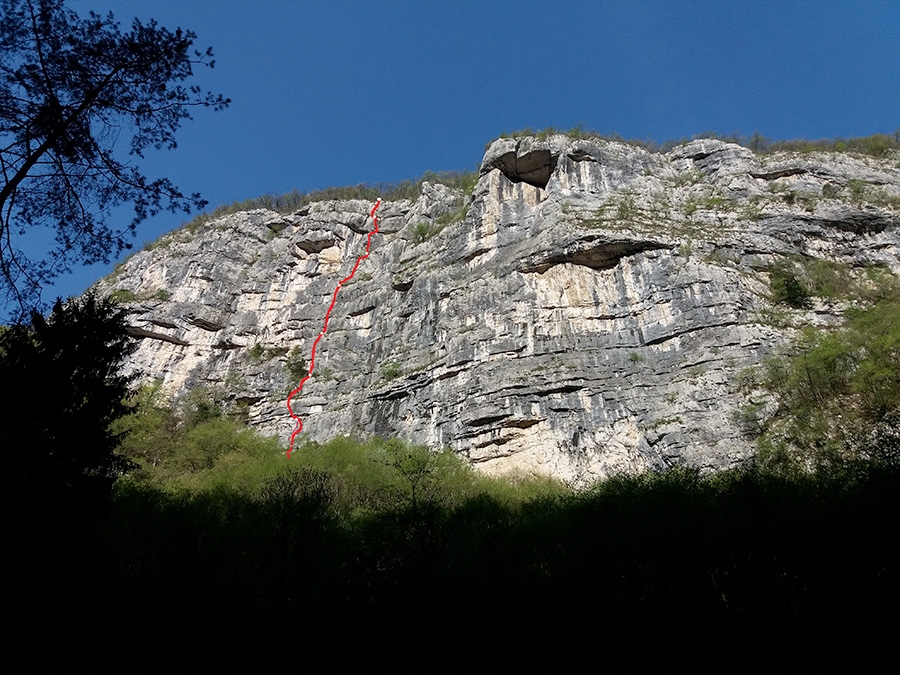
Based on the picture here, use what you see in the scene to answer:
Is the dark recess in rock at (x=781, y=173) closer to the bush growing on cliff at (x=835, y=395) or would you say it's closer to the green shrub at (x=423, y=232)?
the bush growing on cliff at (x=835, y=395)

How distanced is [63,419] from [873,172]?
3991 centimetres

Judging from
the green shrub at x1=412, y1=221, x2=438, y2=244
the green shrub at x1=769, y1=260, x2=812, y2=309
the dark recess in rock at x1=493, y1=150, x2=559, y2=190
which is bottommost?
the green shrub at x1=769, y1=260, x2=812, y2=309

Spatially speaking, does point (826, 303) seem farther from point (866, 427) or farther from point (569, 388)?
point (569, 388)

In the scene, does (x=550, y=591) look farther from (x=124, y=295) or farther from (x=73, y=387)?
(x=124, y=295)

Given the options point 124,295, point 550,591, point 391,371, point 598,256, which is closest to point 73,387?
point 550,591

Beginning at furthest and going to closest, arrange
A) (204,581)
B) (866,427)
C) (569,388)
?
(569,388), (866,427), (204,581)

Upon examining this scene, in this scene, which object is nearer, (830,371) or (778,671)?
(778,671)

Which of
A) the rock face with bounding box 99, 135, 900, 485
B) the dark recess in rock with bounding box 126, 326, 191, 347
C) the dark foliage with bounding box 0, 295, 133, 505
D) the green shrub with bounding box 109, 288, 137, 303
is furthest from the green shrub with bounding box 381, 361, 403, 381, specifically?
the green shrub with bounding box 109, 288, 137, 303

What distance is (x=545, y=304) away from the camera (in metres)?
25.2

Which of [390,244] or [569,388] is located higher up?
[390,244]

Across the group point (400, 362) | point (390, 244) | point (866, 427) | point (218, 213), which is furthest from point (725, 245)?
point (218, 213)

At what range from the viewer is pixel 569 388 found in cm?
2205

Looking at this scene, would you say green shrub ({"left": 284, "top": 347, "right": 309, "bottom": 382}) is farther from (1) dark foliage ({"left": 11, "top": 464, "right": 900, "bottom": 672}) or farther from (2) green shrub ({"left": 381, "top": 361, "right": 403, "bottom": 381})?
(1) dark foliage ({"left": 11, "top": 464, "right": 900, "bottom": 672})

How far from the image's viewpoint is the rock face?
21031mm
